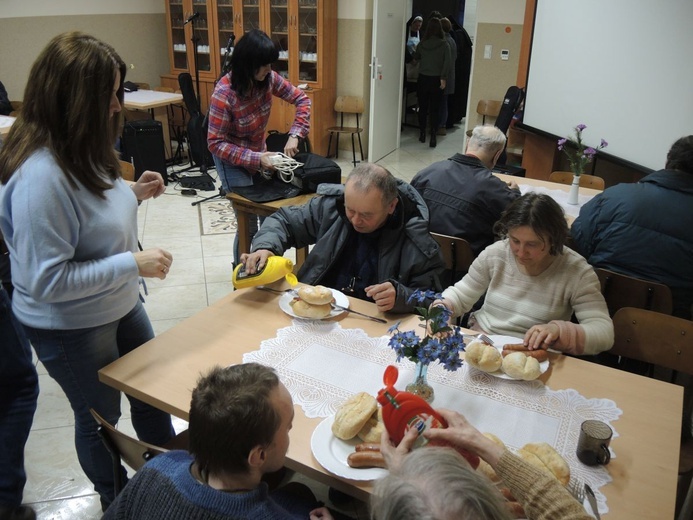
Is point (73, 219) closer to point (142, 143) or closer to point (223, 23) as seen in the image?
point (142, 143)

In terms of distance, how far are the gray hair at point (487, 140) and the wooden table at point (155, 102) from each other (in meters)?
3.86

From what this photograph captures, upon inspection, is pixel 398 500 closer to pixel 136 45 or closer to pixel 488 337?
pixel 488 337

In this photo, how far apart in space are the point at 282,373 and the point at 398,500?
0.81 metres

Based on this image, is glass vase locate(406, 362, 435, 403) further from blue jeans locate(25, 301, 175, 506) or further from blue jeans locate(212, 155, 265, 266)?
blue jeans locate(212, 155, 265, 266)

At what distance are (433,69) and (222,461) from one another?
6.88 m

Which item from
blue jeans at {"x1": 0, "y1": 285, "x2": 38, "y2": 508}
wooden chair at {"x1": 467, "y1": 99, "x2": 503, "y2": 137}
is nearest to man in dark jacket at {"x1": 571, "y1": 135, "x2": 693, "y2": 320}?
blue jeans at {"x1": 0, "y1": 285, "x2": 38, "y2": 508}

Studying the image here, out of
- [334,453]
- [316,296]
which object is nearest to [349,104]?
[316,296]

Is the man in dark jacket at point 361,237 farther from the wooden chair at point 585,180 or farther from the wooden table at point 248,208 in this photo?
the wooden chair at point 585,180

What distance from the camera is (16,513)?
1769 millimetres

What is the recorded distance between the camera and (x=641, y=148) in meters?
3.75

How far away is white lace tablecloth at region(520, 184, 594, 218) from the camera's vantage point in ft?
10.3

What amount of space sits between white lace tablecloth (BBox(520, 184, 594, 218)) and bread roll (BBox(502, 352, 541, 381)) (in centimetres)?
164

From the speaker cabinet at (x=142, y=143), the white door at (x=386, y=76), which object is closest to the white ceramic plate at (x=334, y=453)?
the speaker cabinet at (x=142, y=143)

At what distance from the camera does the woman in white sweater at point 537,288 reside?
1.75 meters
